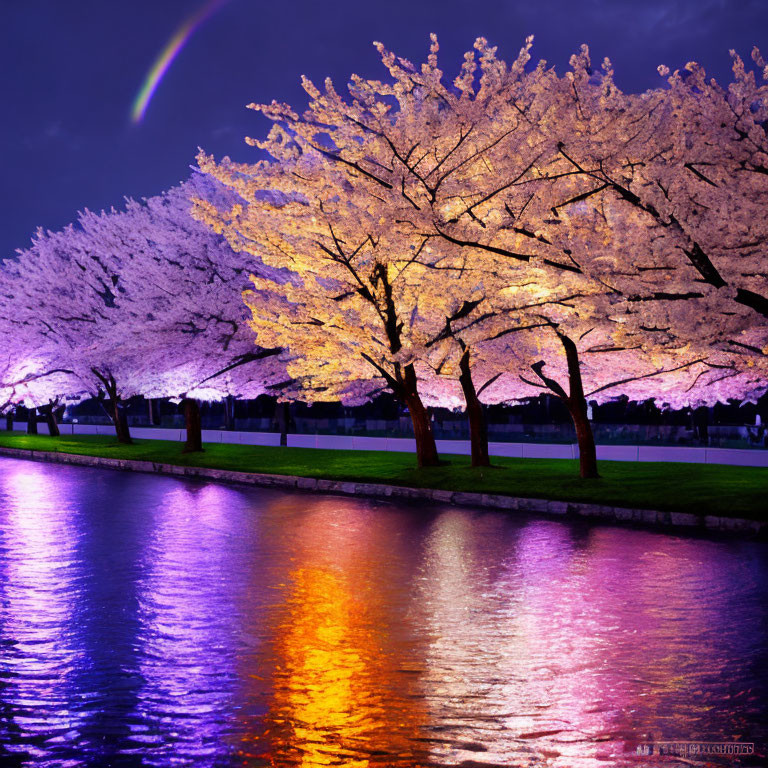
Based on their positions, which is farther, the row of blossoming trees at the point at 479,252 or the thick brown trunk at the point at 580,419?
the thick brown trunk at the point at 580,419

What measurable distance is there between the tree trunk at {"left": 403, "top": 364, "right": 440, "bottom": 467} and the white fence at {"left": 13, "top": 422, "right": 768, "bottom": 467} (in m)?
7.83

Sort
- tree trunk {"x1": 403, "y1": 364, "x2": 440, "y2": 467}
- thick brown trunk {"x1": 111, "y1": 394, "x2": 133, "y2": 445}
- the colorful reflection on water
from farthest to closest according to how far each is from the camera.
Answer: thick brown trunk {"x1": 111, "y1": 394, "x2": 133, "y2": 445} → tree trunk {"x1": 403, "y1": 364, "x2": 440, "y2": 467} → the colorful reflection on water

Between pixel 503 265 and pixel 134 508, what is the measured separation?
9.03m

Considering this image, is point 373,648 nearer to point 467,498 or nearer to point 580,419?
point 467,498

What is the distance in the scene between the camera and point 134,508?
1766 centimetres

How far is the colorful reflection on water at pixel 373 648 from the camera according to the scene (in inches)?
202

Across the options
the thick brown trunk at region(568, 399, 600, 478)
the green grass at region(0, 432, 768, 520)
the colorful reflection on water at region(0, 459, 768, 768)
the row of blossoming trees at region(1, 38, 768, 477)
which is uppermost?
the row of blossoming trees at region(1, 38, 768, 477)

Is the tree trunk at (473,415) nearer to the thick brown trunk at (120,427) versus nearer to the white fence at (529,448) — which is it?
the white fence at (529,448)

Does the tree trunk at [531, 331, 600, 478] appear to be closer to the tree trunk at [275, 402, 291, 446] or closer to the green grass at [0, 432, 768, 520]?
the green grass at [0, 432, 768, 520]

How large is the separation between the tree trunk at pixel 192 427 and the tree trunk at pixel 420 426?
12.7 m

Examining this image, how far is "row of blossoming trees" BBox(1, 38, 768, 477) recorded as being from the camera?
14.2m

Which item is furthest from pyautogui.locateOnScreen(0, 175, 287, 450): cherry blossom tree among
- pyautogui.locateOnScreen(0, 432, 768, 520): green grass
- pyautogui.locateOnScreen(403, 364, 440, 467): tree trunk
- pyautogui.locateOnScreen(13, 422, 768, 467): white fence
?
pyautogui.locateOnScreen(403, 364, 440, 467): tree trunk

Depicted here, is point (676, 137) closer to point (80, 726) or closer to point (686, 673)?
point (686, 673)

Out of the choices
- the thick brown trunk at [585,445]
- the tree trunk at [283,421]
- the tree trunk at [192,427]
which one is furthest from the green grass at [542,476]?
the tree trunk at [283,421]
